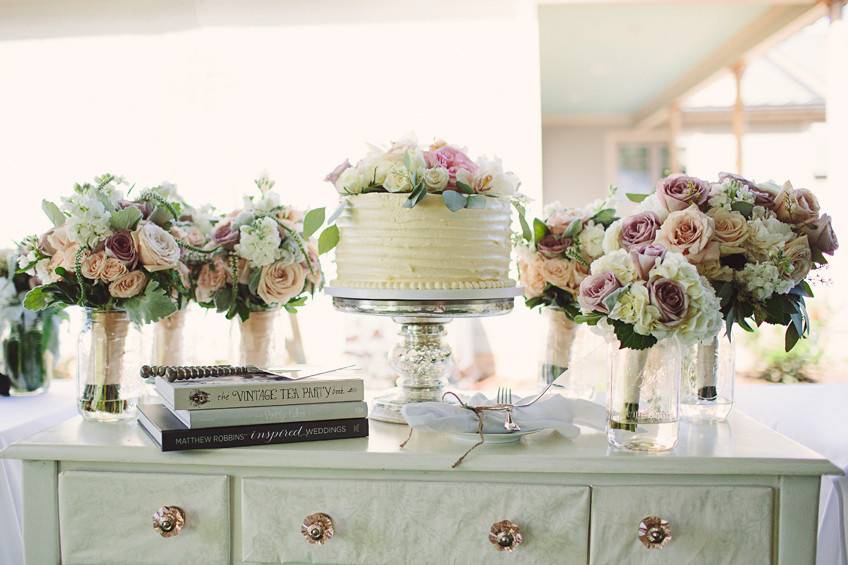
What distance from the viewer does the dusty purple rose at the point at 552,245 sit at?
148 centimetres

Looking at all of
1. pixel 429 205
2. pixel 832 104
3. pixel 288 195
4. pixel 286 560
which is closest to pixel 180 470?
pixel 286 560

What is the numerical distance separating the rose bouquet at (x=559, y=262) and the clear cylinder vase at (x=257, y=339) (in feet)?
1.66

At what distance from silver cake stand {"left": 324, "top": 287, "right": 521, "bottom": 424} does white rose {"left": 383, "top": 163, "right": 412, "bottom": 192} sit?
17 centimetres

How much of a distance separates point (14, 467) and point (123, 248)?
0.68 metres

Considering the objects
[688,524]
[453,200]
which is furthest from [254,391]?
[688,524]

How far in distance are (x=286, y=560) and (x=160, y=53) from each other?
284 centimetres

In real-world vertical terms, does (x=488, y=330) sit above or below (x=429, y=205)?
below

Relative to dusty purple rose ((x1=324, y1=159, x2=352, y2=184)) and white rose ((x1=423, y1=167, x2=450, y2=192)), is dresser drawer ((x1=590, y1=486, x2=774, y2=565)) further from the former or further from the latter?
dusty purple rose ((x1=324, y1=159, x2=352, y2=184))

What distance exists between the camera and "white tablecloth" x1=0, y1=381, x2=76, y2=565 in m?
1.58

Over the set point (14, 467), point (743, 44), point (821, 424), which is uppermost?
point (743, 44)

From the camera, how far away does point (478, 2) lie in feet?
11.0

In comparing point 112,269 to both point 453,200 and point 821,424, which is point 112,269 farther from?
point 821,424

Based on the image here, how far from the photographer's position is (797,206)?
4.00ft

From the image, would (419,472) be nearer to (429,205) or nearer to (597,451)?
(597,451)
